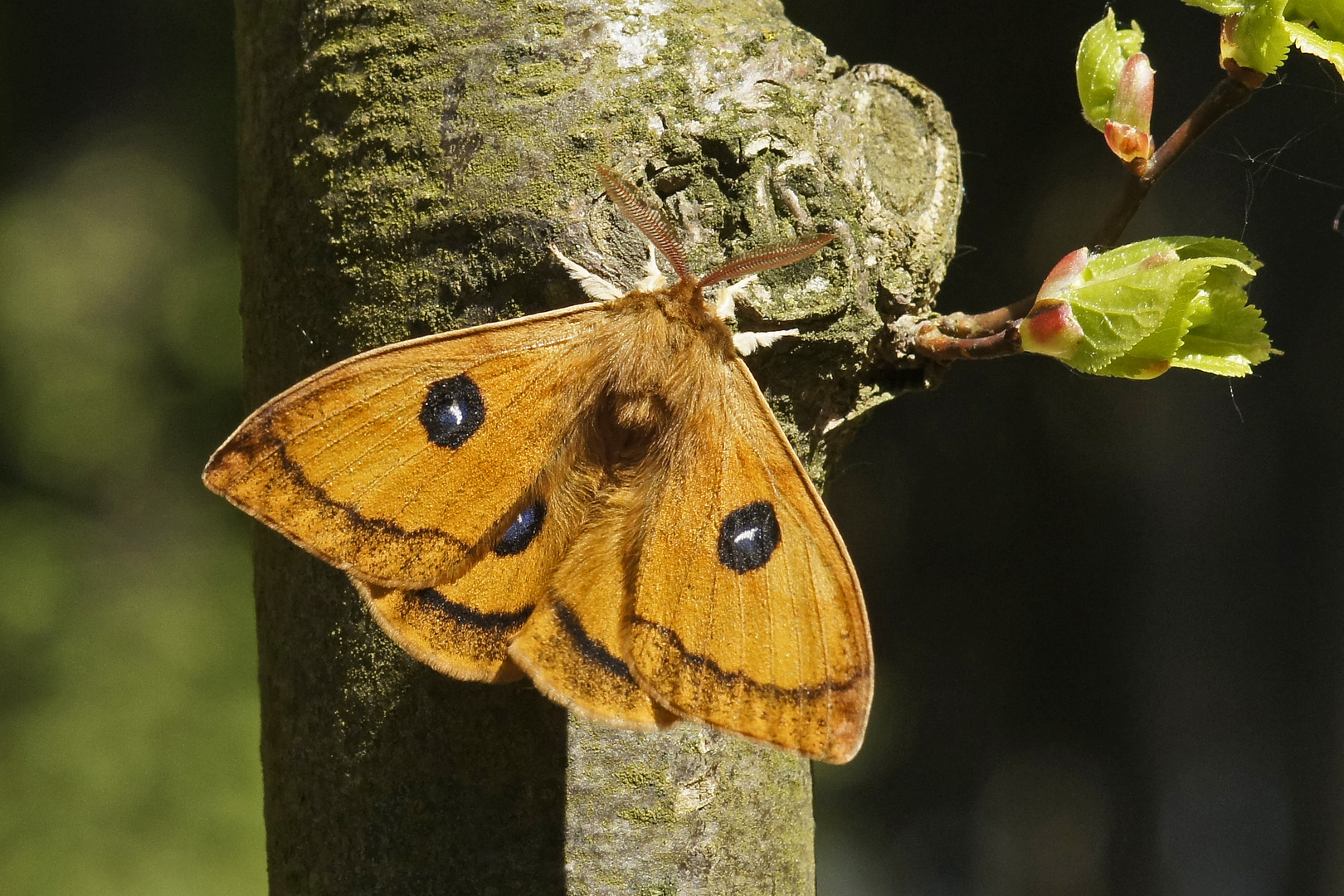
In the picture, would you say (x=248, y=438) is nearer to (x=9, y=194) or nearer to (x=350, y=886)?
(x=350, y=886)

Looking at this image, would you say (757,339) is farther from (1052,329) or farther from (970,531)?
(970,531)

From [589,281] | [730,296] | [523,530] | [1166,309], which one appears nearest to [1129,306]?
[1166,309]

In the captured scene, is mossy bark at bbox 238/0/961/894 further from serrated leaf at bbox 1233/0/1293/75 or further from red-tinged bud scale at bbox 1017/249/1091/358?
serrated leaf at bbox 1233/0/1293/75

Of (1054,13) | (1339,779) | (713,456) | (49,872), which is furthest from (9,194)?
(1339,779)

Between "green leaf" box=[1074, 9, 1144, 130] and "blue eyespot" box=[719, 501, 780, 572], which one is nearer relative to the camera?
"blue eyespot" box=[719, 501, 780, 572]

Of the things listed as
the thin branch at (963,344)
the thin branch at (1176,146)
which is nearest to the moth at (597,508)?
the thin branch at (963,344)

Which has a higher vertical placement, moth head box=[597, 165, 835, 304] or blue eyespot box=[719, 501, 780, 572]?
moth head box=[597, 165, 835, 304]

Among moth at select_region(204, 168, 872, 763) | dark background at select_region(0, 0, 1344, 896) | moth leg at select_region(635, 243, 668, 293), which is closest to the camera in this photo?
moth at select_region(204, 168, 872, 763)

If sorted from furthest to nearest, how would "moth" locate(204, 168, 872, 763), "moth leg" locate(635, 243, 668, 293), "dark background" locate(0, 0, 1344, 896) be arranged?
"dark background" locate(0, 0, 1344, 896) < "moth leg" locate(635, 243, 668, 293) < "moth" locate(204, 168, 872, 763)

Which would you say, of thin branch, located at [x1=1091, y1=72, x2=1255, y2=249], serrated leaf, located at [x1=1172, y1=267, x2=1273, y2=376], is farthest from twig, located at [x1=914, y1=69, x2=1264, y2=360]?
serrated leaf, located at [x1=1172, y1=267, x2=1273, y2=376]
